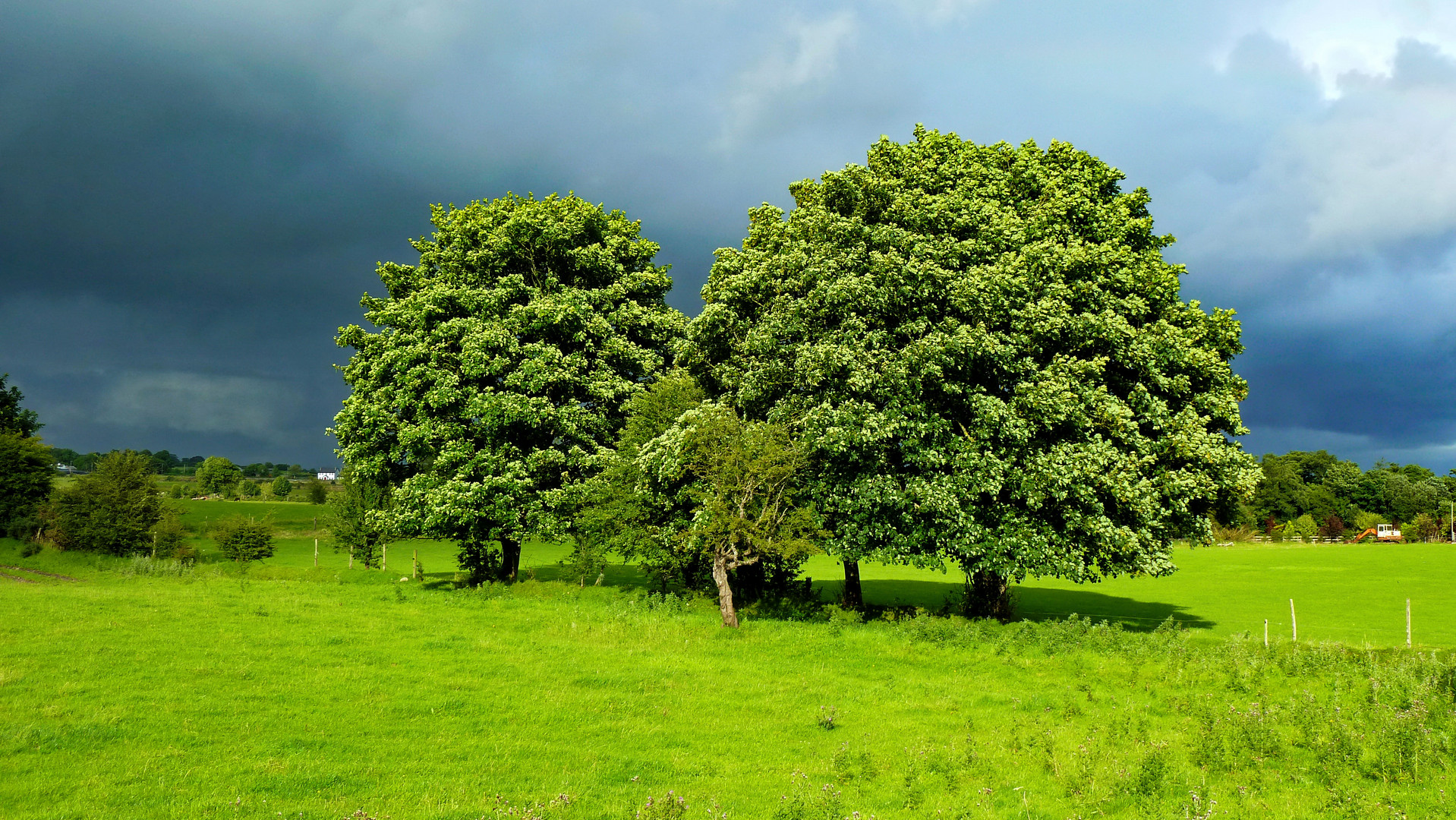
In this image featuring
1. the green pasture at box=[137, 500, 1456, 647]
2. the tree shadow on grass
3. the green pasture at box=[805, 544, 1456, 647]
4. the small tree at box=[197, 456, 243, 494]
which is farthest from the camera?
the small tree at box=[197, 456, 243, 494]

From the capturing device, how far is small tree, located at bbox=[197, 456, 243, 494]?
182 metres

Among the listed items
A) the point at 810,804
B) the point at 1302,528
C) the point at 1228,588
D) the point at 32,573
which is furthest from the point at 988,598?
the point at 1302,528

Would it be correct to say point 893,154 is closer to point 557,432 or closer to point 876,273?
point 876,273

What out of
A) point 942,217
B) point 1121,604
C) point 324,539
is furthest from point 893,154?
point 324,539

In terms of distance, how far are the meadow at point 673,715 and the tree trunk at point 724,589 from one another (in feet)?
2.25

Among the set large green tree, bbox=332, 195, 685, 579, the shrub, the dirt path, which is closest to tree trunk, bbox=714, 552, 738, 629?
large green tree, bbox=332, 195, 685, 579

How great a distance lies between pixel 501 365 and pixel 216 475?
616 feet

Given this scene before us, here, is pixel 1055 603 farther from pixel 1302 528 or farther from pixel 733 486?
pixel 1302 528

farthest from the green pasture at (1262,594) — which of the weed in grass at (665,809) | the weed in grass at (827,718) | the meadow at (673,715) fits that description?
the weed in grass at (665,809)

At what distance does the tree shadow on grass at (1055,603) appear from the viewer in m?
40.1

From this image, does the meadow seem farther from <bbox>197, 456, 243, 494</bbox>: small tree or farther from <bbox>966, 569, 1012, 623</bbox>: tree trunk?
<bbox>197, 456, 243, 494</bbox>: small tree

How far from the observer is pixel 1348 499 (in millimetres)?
170500

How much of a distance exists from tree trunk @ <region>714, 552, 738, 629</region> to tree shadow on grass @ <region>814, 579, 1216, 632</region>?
8611 millimetres

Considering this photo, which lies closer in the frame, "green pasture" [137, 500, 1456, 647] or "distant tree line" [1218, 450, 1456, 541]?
"green pasture" [137, 500, 1456, 647]
